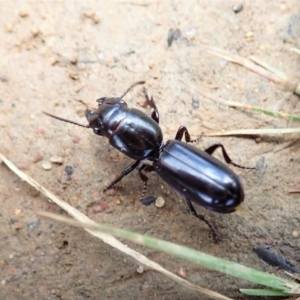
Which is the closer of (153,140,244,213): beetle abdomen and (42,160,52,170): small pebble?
(153,140,244,213): beetle abdomen

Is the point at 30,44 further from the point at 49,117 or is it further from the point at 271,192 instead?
the point at 271,192

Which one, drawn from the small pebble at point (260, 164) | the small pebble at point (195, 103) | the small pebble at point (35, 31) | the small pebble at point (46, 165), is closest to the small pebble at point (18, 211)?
the small pebble at point (46, 165)

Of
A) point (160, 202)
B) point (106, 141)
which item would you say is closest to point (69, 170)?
point (106, 141)

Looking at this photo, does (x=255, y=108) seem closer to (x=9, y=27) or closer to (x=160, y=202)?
(x=160, y=202)

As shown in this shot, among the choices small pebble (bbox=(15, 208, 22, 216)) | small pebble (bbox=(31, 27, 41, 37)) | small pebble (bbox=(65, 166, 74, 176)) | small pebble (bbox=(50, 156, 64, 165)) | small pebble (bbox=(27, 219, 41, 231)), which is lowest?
small pebble (bbox=(27, 219, 41, 231))

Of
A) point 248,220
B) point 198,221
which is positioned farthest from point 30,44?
point 248,220

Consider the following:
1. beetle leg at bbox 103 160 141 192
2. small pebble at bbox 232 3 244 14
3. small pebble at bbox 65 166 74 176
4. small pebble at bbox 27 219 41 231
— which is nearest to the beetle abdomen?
beetle leg at bbox 103 160 141 192

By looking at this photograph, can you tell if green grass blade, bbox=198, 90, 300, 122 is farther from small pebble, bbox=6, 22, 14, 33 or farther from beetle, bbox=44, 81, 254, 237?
small pebble, bbox=6, 22, 14, 33
